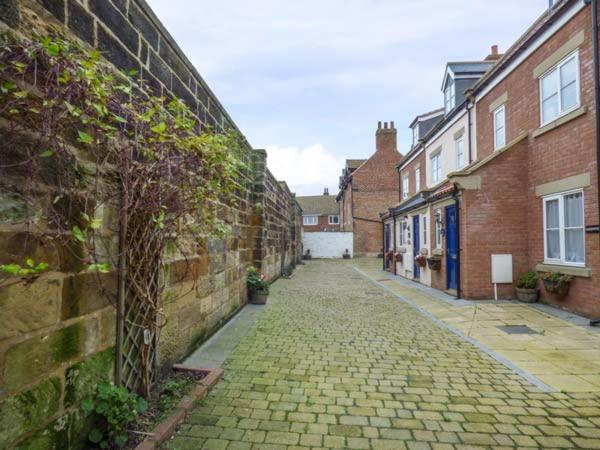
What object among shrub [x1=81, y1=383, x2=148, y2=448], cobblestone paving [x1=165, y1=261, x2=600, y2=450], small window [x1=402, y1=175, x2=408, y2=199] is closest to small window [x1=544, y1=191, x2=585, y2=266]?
cobblestone paving [x1=165, y1=261, x2=600, y2=450]

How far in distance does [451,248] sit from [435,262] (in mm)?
958

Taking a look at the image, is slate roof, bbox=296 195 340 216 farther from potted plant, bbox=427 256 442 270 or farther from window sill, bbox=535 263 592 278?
window sill, bbox=535 263 592 278

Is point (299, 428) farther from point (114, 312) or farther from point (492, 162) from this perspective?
point (492, 162)

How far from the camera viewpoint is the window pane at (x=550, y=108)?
790 cm

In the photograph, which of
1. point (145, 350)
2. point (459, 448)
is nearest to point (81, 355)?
point (145, 350)

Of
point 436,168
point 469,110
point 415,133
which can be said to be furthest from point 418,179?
point 469,110

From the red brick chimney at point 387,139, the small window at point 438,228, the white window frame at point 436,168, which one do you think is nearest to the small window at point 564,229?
the small window at point 438,228

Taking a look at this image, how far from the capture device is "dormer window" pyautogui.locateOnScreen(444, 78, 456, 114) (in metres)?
13.5

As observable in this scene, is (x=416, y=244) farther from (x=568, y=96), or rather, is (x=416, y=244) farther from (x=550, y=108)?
(x=568, y=96)

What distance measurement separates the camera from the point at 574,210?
24.2 ft

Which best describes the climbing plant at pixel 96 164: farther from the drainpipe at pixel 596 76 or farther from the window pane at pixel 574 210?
the window pane at pixel 574 210

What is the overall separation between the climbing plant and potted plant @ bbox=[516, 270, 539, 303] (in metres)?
7.98

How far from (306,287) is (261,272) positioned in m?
2.81

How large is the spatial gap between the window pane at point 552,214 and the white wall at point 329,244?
23711 mm
